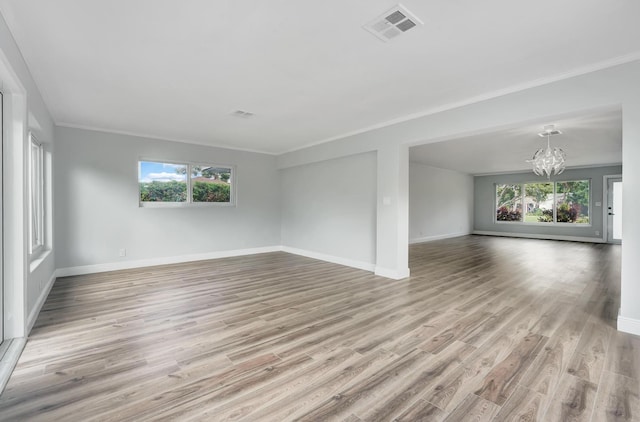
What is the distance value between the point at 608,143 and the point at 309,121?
21.2 ft

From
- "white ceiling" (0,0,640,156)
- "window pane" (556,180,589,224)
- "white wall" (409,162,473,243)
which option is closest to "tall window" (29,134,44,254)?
"white ceiling" (0,0,640,156)

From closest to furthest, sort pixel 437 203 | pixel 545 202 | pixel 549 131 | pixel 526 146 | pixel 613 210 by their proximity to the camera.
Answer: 1. pixel 549 131
2. pixel 526 146
3. pixel 613 210
4. pixel 437 203
5. pixel 545 202

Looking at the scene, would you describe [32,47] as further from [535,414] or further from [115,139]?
[535,414]

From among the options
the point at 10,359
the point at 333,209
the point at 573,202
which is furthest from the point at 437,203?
the point at 10,359

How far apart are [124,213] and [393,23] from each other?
542 centimetres

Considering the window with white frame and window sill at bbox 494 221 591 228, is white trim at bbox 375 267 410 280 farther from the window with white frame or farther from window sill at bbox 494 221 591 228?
window sill at bbox 494 221 591 228

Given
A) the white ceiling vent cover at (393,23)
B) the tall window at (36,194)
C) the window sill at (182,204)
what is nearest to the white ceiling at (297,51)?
the white ceiling vent cover at (393,23)

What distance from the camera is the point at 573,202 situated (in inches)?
397

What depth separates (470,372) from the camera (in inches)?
83.1

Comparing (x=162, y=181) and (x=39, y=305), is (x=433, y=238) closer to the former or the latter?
(x=162, y=181)

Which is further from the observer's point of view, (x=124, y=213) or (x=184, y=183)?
(x=184, y=183)

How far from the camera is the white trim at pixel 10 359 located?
6.49 ft

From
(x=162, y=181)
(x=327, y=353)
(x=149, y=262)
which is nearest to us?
(x=327, y=353)

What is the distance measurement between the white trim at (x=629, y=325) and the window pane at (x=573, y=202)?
29.9ft
